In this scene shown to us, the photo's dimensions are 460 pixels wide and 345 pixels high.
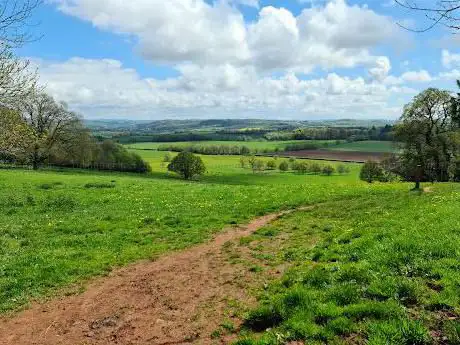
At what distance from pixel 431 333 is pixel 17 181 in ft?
115

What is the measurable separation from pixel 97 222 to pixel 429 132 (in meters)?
50.5

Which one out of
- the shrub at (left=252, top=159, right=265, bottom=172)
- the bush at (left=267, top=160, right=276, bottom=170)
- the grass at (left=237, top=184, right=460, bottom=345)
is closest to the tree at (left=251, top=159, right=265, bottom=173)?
the shrub at (left=252, top=159, right=265, bottom=172)

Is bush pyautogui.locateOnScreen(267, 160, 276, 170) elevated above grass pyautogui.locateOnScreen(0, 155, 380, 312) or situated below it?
below

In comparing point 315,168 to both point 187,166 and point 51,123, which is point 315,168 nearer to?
point 187,166

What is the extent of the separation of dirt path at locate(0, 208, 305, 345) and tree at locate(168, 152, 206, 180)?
262ft

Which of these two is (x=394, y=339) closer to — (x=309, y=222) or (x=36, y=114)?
(x=309, y=222)

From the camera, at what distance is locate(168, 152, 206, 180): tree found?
9362 centimetres

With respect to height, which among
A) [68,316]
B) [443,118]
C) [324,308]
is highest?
[443,118]

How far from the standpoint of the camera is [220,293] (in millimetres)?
11195

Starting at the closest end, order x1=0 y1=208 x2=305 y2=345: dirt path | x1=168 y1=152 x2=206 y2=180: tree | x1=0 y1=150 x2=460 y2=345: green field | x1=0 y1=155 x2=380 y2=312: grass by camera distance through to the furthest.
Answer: x1=0 y1=150 x2=460 y2=345: green field → x1=0 y1=208 x2=305 y2=345: dirt path → x1=0 y1=155 x2=380 y2=312: grass → x1=168 y1=152 x2=206 y2=180: tree

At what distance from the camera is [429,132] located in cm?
5638

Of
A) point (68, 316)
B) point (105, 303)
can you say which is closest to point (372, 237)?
point (105, 303)

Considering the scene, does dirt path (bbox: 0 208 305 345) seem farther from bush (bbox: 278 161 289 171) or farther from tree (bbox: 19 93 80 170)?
bush (bbox: 278 161 289 171)

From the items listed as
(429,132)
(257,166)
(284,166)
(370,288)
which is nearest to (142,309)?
(370,288)
